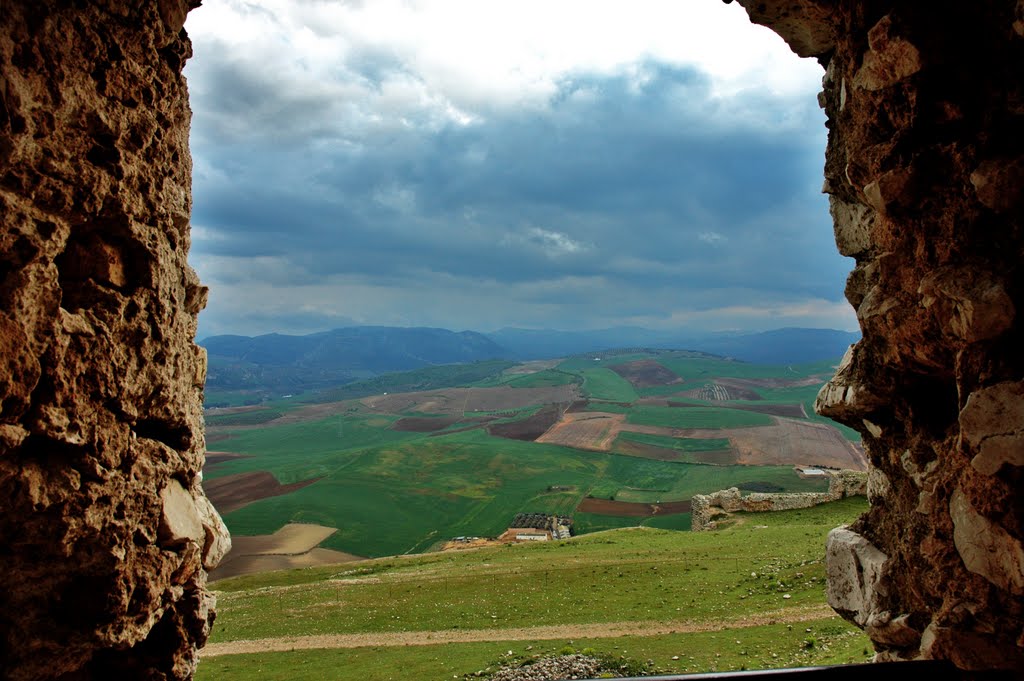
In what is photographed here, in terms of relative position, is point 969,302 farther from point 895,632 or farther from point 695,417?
point 695,417

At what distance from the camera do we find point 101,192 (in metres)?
6.07

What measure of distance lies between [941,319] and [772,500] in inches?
1810

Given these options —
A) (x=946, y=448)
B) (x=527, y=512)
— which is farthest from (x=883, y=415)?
(x=527, y=512)

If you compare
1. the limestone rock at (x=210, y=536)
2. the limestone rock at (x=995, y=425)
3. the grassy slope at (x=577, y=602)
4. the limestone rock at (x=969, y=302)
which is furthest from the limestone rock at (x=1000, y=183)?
the grassy slope at (x=577, y=602)

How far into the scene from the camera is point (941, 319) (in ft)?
21.1

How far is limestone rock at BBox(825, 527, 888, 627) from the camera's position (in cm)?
848

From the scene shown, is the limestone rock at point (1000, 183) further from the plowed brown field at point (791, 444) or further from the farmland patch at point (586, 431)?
the farmland patch at point (586, 431)

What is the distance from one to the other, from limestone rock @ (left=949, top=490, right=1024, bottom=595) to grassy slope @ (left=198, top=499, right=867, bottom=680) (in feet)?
38.9

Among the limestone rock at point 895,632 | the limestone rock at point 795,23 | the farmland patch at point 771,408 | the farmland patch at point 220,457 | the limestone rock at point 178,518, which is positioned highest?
the limestone rock at point 795,23

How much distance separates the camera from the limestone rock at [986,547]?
556 centimetres

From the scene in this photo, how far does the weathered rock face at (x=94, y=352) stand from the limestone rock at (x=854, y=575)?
9.47 meters

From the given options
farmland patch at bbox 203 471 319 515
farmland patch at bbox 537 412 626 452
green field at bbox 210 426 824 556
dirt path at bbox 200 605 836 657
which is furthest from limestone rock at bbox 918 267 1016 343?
farmland patch at bbox 537 412 626 452

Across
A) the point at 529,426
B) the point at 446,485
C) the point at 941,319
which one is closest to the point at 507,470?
the point at 446,485

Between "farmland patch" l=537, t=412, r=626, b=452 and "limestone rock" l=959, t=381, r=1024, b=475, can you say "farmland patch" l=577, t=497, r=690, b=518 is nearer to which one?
"farmland patch" l=537, t=412, r=626, b=452
